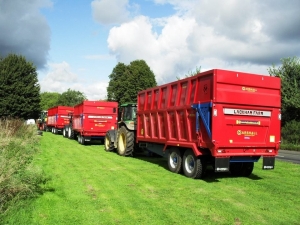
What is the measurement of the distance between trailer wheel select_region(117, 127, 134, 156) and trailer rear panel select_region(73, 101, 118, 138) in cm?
565

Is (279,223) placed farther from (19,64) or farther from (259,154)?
(19,64)

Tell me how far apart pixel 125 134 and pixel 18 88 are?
24.5m

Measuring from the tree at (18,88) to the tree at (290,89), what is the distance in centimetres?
2573

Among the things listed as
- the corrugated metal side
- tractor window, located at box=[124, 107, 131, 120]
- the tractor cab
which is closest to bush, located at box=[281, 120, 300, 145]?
the tractor cab

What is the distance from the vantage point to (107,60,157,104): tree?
2047 inches

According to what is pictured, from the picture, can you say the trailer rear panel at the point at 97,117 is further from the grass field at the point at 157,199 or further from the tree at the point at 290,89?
the tree at the point at 290,89

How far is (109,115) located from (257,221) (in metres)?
16.2

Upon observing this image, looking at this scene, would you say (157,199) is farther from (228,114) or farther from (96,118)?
(96,118)

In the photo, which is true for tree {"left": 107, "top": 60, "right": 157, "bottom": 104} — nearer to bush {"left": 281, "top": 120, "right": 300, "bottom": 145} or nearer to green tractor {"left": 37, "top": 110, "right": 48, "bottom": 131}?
green tractor {"left": 37, "top": 110, "right": 48, "bottom": 131}

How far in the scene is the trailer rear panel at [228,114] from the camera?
27.8 feet

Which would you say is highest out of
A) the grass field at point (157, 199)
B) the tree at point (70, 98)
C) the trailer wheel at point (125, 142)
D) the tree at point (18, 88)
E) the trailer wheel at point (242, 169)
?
the tree at point (70, 98)

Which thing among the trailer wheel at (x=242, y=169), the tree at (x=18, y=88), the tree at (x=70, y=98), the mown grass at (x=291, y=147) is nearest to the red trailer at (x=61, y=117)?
the tree at (x=18, y=88)

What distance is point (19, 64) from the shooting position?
118 feet

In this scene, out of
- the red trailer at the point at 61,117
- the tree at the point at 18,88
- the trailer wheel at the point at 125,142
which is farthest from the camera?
the tree at the point at 18,88
